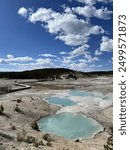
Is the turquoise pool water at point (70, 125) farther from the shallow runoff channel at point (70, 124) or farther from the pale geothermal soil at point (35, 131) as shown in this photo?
the pale geothermal soil at point (35, 131)

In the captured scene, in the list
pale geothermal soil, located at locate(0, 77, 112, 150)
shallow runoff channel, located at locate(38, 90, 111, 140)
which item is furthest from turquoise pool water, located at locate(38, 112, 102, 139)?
pale geothermal soil, located at locate(0, 77, 112, 150)

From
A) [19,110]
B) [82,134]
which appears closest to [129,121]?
[82,134]

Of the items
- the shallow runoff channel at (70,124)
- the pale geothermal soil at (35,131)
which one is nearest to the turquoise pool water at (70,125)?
the shallow runoff channel at (70,124)

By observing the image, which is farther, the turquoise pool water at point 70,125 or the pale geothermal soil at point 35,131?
the turquoise pool water at point 70,125

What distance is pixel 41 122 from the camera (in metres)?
18.8

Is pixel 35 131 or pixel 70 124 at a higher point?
pixel 35 131

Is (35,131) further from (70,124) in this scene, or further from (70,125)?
(70,124)

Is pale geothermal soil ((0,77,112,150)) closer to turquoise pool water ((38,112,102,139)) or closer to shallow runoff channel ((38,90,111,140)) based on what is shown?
shallow runoff channel ((38,90,111,140))

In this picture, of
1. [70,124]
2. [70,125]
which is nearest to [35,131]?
[70,125]

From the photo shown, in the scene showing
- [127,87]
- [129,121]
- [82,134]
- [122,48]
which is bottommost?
[82,134]

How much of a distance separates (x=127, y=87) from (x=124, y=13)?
0.80 m

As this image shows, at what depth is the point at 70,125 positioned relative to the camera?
18531 mm

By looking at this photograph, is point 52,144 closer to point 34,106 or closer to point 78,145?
point 78,145

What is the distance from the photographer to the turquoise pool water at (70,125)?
54.2 ft
